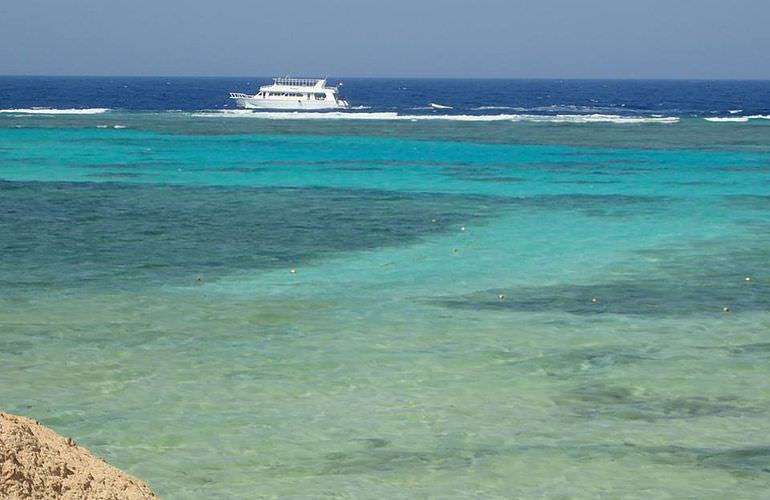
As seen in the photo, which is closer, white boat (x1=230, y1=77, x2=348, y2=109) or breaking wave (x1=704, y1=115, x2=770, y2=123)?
breaking wave (x1=704, y1=115, x2=770, y2=123)

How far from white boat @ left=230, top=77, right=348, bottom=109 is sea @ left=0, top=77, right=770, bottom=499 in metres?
49.3

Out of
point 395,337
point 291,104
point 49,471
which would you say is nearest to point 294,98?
point 291,104

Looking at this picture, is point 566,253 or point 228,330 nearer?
point 228,330

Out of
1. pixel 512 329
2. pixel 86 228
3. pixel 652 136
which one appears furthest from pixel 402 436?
pixel 652 136

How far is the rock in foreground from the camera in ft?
12.6

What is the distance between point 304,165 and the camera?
36.3 m

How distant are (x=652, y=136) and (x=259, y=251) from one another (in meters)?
38.5

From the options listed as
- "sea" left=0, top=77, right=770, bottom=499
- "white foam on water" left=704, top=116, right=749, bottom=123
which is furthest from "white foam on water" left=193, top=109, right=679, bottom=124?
"sea" left=0, top=77, right=770, bottom=499

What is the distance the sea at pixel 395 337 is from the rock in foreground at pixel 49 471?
138 inches

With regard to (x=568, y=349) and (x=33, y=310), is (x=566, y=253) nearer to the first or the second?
(x=568, y=349)

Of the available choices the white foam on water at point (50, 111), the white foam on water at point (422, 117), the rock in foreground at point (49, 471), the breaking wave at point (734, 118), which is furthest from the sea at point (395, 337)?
the white foam on water at point (50, 111)

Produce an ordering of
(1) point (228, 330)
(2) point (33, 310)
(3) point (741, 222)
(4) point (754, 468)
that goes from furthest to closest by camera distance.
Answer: (3) point (741, 222) < (2) point (33, 310) < (1) point (228, 330) < (4) point (754, 468)

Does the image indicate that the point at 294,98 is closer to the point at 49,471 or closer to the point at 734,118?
the point at 734,118

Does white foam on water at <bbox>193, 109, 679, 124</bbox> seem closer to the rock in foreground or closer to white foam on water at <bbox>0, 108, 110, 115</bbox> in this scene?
white foam on water at <bbox>0, 108, 110, 115</bbox>
